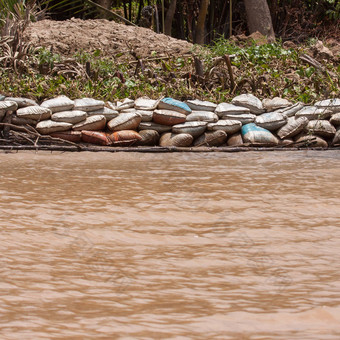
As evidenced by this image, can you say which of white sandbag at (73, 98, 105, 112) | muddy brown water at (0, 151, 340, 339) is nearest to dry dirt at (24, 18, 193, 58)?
white sandbag at (73, 98, 105, 112)

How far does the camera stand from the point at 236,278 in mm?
2404

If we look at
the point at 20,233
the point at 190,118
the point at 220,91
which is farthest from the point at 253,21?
the point at 20,233

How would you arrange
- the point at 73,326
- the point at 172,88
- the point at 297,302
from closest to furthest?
the point at 73,326 < the point at 297,302 < the point at 172,88

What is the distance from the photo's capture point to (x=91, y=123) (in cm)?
701

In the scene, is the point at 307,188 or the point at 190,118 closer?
the point at 307,188

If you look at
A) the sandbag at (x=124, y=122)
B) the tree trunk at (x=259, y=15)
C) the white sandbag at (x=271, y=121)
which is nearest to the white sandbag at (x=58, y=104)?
the sandbag at (x=124, y=122)

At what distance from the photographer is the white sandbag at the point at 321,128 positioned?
7227mm

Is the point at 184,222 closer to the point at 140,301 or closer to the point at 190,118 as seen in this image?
the point at 140,301

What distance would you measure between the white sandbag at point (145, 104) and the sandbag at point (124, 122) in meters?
0.20

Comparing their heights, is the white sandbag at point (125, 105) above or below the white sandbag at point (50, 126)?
above

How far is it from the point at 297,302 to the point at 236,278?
35 centimetres

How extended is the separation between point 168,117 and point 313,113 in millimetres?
1807

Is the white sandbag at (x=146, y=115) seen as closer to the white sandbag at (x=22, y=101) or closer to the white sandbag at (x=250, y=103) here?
the white sandbag at (x=250, y=103)

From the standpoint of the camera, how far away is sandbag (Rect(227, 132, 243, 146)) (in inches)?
278
